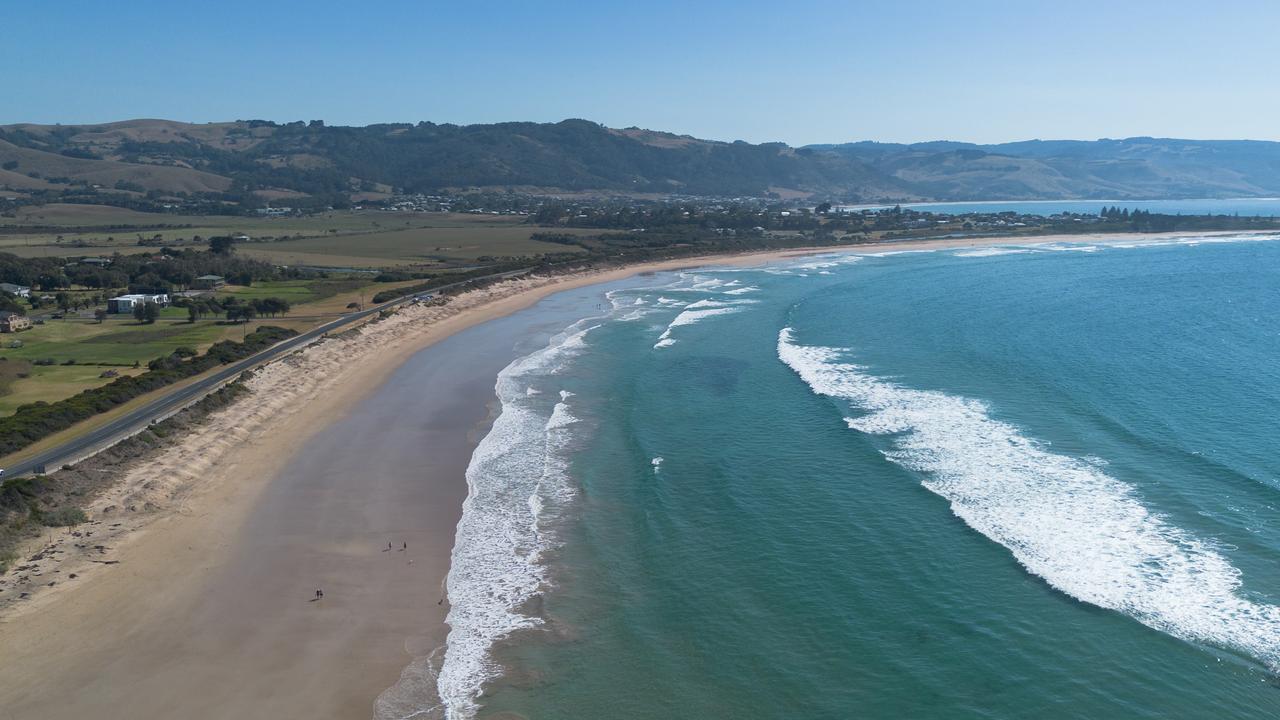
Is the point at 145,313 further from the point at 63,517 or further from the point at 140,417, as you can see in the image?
the point at 63,517

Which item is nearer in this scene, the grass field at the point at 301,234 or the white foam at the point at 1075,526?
the white foam at the point at 1075,526

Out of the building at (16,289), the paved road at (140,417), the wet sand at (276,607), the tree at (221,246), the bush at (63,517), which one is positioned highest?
the tree at (221,246)

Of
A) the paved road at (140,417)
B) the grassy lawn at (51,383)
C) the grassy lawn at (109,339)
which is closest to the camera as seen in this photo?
the paved road at (140,417)

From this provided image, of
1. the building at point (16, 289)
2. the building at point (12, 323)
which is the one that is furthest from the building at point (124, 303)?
the building at point (12, 323)

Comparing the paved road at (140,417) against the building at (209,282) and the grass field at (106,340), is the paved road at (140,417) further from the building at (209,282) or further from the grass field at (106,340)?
the building at (209,282)

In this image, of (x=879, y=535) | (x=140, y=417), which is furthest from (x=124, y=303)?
(x=879, y=535)

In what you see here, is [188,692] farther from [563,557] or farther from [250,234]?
[250,234]
